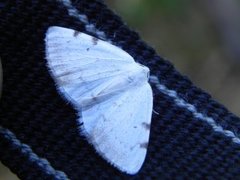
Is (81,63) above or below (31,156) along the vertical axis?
above

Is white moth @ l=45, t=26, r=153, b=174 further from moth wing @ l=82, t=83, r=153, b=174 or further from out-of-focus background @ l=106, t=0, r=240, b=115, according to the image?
out-of-focus background @ l=106, t=0, r=240, b=115

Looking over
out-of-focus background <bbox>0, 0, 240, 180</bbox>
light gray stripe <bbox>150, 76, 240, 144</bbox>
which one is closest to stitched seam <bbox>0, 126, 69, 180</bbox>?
light gray stripe <bbox>150, 76, 240, 144</bbox>

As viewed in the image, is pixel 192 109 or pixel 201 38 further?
pixel 201 38

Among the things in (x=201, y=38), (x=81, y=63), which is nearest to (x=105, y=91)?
(x=81, y=63)

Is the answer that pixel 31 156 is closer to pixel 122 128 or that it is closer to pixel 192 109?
pixel 122 128

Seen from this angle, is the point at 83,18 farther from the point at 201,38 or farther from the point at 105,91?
the point at 201,38

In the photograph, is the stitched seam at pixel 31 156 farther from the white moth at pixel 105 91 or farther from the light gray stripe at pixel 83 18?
the light gray stripe at pixel 83 18
